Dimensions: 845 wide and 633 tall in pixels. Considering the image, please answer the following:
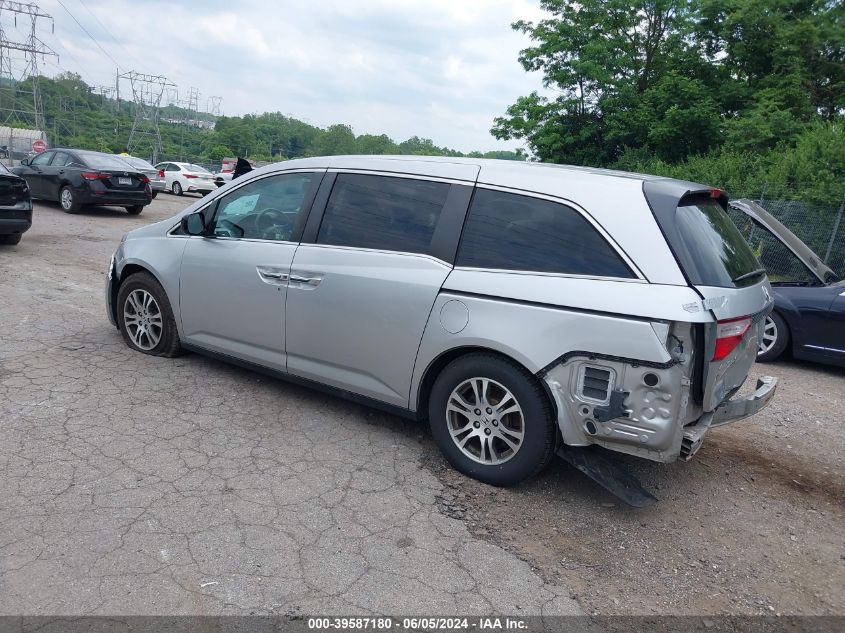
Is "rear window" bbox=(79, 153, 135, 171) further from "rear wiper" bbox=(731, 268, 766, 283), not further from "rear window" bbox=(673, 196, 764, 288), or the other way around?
"rear wiper" bbox=(731, 268, 766, 283)

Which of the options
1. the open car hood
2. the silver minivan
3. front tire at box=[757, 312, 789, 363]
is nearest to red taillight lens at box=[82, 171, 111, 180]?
the silver minivan

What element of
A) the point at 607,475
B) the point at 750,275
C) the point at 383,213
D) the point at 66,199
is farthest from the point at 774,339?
the point at 66,199

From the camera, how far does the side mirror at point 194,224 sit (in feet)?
15.9

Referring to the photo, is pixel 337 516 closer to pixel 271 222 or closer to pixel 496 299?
pixel 496 299

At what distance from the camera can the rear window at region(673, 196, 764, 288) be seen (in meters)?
3.19

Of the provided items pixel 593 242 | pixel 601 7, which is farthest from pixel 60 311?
pixel 601 7

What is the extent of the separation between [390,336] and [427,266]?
0.48 m

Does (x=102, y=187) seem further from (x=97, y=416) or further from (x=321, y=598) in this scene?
(x=321, y=598)

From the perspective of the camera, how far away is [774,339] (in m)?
6.91

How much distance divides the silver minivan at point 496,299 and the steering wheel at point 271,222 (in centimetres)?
2

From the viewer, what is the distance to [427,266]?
12.4 feet

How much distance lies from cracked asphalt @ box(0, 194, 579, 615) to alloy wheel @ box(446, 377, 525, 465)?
30 cm

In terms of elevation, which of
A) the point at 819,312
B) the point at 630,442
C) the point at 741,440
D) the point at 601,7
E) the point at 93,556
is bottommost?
the point at 93,556

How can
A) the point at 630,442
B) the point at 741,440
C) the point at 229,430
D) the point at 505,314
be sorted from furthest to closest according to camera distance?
the point at 741,440 → the point at 229,430 → the point at 505,314 → the point at 630,442
